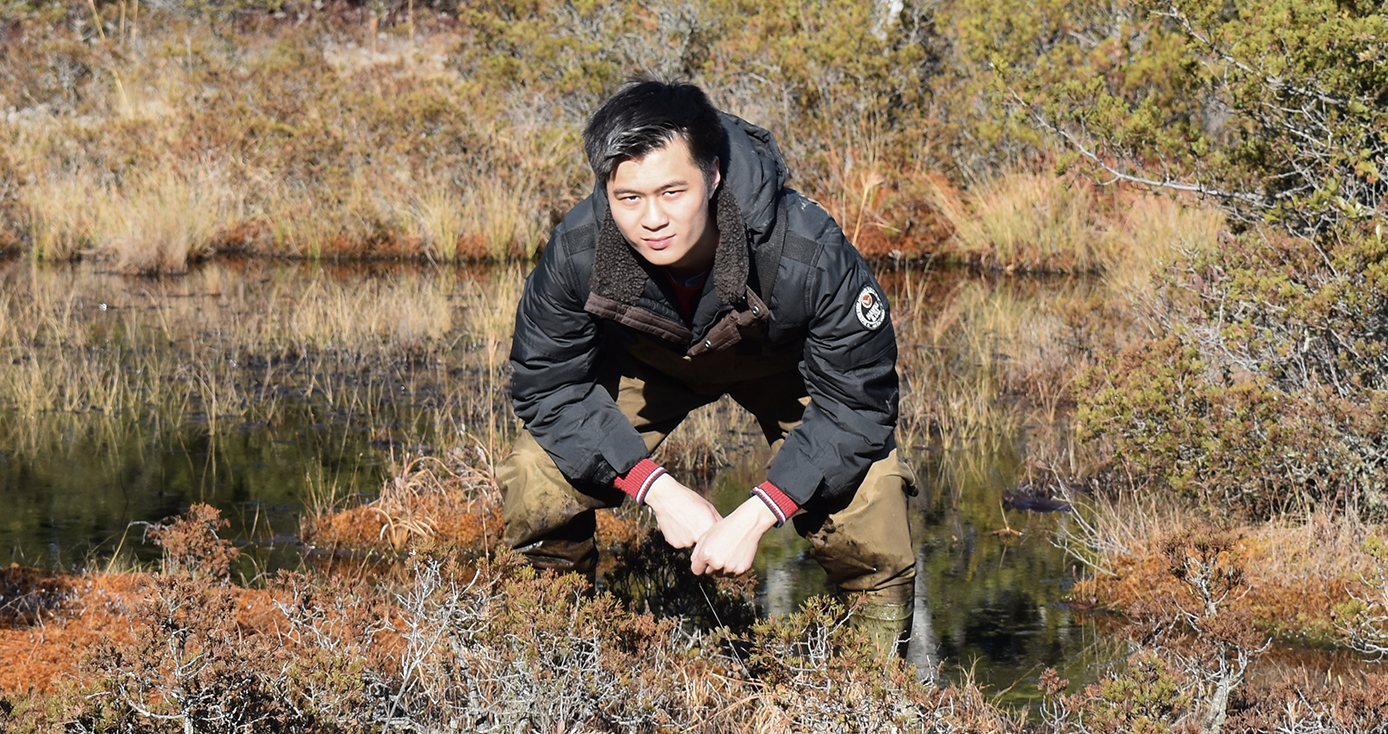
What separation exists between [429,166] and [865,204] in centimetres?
492

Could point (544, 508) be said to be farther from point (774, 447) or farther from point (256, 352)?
point (256, 352)

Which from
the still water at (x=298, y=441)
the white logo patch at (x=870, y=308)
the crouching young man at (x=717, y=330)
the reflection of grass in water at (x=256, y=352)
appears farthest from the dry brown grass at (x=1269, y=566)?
the reflection of grass in water at (x=256, y=352)

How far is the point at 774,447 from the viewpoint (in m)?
4.69

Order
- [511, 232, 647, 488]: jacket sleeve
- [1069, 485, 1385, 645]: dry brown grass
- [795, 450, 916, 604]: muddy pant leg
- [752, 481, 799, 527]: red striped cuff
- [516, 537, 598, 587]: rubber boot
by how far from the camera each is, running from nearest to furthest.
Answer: [752, 481, 799, 527]: red striped cuff → [511, 232, 647, 488]: jacket sleeve → [795, 450, 916, 604]: muddy pant leg → [516, 537, 598, 587]: rubber boot → [1069, 485, 1385, 645]: dry brown grass

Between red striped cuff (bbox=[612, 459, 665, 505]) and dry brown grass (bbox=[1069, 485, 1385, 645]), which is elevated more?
red striped cuff (bbox=[612, 459, 665, 505])

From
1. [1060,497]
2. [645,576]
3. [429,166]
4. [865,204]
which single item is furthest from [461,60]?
[645,576]

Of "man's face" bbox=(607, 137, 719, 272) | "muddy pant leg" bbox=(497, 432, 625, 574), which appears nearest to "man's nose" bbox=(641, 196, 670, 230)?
"man's face" bbox=(607, 137, 719, 272)

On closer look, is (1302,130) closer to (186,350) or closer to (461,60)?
(186,350)

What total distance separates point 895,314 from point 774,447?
710cm

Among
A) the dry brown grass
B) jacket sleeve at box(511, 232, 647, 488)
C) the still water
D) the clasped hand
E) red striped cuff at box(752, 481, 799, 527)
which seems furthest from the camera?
the still water

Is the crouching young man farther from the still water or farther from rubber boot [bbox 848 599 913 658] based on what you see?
the still water

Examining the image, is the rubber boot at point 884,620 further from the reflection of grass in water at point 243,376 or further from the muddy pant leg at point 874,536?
the reflection of grass in water at point 243,376

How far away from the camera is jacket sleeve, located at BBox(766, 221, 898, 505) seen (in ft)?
12.2

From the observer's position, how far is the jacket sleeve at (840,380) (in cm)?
372
